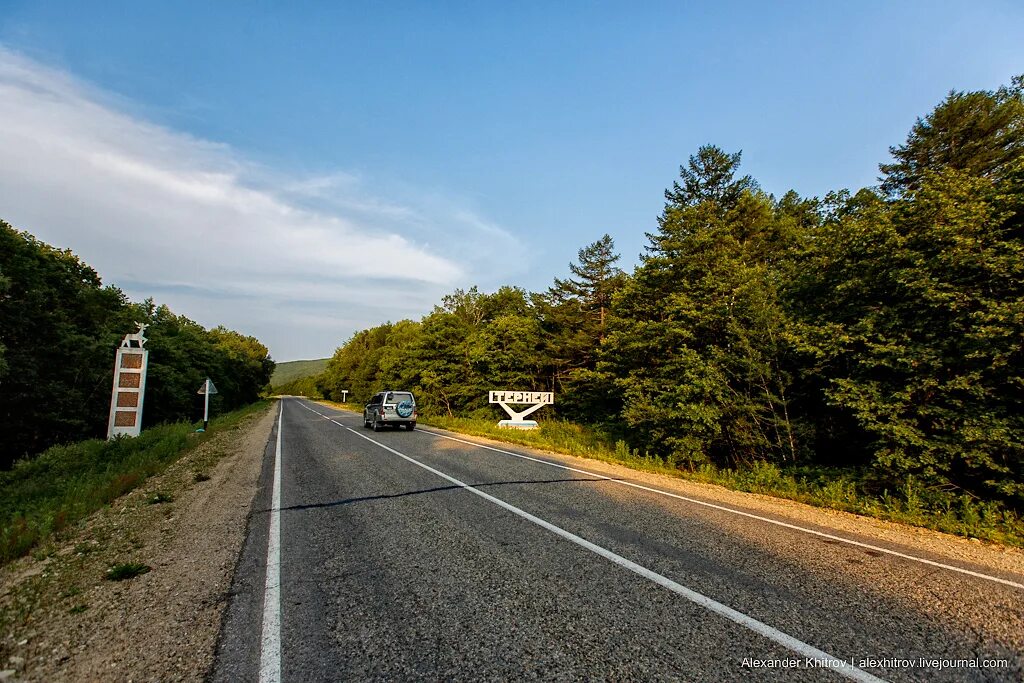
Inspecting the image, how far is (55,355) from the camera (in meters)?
23.2

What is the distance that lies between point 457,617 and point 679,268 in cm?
1785

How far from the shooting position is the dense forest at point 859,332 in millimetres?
7594

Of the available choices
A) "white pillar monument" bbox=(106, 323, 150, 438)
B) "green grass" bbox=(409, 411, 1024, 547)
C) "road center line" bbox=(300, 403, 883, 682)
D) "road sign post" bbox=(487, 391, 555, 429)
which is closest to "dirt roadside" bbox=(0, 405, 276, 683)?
"road center line" bbox=(300, 403, 883, 682)

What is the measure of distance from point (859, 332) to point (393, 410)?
1821 centimetres

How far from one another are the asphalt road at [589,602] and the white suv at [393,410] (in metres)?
14.4

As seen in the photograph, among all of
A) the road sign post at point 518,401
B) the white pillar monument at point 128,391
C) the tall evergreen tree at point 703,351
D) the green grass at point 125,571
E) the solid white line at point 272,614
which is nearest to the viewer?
the solid white line at point 272,614

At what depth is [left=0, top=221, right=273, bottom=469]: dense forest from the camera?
797 inches

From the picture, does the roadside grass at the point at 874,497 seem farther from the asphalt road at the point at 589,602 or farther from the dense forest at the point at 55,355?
the dense forest at the point at 55,355

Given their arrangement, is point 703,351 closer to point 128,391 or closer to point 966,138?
point 966,138

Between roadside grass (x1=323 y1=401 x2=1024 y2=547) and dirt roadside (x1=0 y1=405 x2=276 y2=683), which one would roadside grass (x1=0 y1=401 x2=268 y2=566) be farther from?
roadside grass (x1=323 y1=401 x2=1024 y2=547)

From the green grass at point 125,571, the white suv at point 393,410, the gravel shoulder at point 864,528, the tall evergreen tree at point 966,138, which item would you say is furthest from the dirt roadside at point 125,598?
the tall evergreen tree at point 966,138

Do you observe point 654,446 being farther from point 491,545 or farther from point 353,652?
point 353,652

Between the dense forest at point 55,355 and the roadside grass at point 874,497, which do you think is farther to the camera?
the dense forest at point 55,355

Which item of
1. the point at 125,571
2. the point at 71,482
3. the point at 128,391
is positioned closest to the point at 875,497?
the point at 125,571
